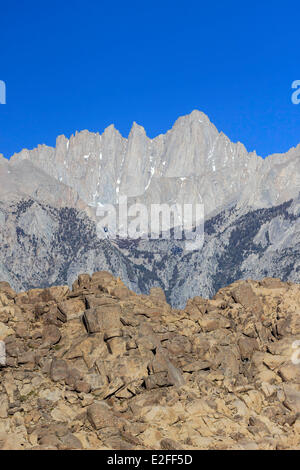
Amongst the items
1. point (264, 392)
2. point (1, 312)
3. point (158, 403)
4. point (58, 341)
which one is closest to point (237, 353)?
point (264, 392)

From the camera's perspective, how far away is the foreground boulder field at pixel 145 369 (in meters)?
44.8

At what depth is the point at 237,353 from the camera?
57031 millimetres

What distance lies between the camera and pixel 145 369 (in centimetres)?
5119

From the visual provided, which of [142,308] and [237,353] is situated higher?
[142,308]

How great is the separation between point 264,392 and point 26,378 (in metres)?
18.1

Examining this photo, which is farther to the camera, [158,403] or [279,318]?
[279,318]

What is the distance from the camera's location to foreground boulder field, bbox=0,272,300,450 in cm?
4481

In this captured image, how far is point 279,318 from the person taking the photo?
62.0 metres
